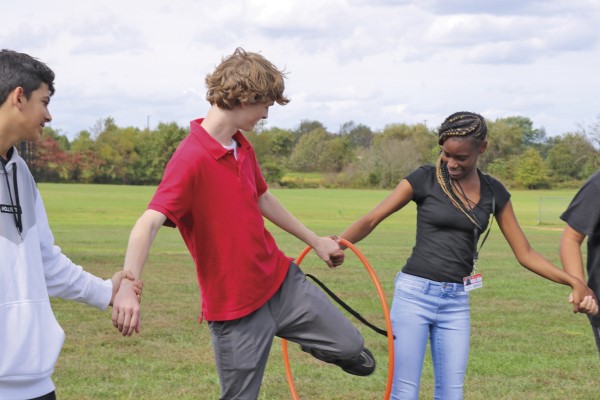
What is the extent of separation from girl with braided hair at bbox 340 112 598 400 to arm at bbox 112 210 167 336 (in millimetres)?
1787

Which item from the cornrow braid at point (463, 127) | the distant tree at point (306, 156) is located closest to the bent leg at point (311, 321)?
the cornrow braid at point (463, 127)

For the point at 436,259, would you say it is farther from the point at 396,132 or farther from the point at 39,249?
the point at 396,132

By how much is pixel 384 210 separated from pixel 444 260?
1.63 ft

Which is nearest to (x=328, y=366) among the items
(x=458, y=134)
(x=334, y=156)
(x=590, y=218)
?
(x=458, y=134)

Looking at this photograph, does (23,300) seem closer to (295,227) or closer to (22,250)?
(22,250)

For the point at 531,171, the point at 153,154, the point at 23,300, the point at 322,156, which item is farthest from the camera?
the point at 322,156

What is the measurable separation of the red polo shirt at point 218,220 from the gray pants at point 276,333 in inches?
4.5

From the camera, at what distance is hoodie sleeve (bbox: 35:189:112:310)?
3.78 m

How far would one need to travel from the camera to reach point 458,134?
5.52 m

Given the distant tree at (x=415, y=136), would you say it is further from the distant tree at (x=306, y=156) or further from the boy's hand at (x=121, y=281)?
the boy's hand at (x=121, y=281)

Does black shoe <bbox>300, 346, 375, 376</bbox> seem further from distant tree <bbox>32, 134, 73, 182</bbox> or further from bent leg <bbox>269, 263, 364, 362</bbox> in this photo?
distant tree <bbox>32, 134, 73, 182</bbox>

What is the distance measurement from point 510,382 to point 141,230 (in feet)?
15.8

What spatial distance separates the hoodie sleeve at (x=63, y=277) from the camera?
378 centimetres

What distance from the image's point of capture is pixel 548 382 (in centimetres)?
809
